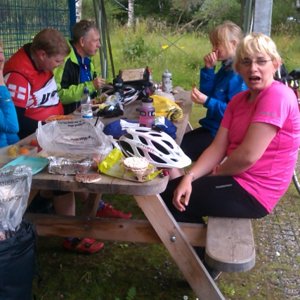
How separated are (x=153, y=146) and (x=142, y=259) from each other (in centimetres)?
132

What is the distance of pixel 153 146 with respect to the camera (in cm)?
202

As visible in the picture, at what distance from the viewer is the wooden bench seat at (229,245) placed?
1751 millimetres

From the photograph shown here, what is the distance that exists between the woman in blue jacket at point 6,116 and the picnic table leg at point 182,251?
1.09 meters

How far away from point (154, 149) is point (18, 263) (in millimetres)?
789

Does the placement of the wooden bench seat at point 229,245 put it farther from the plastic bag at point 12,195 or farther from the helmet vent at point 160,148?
the plastic bag at point 12,195

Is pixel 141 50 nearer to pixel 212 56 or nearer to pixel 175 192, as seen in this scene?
pixel 212 56

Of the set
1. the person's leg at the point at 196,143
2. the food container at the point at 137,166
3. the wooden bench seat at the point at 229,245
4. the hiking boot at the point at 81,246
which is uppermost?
the food container at the point at 137,166

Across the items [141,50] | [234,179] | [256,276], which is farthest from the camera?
[141,50]

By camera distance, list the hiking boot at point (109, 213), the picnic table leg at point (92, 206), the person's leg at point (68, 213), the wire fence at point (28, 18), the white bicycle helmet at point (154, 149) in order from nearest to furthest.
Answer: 1. the white bicycle helmet at point (154, 149)
2. the person's leg at point (68, 213)
3. the picnic table leg at point (92, 206)
4. the hiking boot at point (109, 213)
5. the wire fence at point (28, 18)

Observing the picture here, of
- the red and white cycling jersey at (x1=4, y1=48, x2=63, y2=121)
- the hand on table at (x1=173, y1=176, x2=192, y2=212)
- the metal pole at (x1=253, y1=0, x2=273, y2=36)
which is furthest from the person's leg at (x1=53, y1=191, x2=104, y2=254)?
the metal pole at (x1=253, y1=0, x2=273, y2=36)

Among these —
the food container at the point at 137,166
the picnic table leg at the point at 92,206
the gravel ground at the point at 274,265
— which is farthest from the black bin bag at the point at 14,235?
the gravel ground at the point at 274,265

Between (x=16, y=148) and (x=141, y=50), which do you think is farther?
(x=141, y=50)

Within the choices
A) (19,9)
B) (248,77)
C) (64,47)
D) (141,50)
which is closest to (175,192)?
(248,77)

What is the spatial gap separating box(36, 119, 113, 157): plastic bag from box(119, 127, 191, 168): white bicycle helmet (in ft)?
0.36
